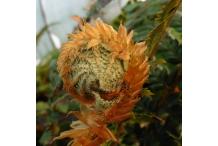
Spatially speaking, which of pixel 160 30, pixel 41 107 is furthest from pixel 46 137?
pixel 160 30

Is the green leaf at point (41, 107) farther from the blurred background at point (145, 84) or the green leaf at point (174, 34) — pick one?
the green leaf at point (174, 34)

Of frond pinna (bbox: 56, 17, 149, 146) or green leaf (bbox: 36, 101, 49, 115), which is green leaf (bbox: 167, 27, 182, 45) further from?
green leaf (bbox: 36, 101, 49, 115)

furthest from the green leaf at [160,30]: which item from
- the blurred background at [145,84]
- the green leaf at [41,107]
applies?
the green leaf at [41,107]

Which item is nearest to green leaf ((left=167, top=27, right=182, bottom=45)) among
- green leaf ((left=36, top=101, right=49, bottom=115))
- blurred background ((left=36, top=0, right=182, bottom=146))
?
blurred background ((left=36, top=0, right=182, bottom=146))

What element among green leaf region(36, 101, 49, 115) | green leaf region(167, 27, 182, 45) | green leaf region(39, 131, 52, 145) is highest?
green leaf region(167, 27, 182, 45)

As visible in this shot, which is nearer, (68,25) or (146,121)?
(146,121)

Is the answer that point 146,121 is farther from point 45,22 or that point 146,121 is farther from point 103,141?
point 45,22

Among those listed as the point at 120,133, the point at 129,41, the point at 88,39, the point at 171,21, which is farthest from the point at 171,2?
the point at 120,133

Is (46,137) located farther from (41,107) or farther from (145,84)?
(145,84)
